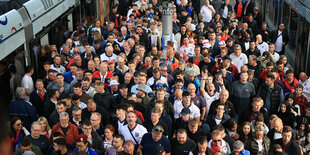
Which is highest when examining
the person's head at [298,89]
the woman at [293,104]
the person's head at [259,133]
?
the person's head at [259,133]

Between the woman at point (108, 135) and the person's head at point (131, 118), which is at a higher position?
the person's head at point (131, 118)

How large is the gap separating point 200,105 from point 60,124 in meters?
2.54

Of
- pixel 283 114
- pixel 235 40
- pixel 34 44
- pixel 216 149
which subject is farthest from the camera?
pixel 235 40

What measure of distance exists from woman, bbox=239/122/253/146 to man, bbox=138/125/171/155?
1.31 m

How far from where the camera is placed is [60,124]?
20.5 ft

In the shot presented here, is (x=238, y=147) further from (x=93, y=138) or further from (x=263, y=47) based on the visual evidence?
(x=263, y=47)

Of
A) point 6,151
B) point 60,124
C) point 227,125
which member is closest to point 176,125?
point 227,125

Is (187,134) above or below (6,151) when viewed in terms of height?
below

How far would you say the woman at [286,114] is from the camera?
7140mm

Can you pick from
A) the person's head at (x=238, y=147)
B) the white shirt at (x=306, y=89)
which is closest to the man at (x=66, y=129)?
the person's head at (x=238, y=147)

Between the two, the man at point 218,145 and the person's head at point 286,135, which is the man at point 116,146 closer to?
the man at point 218,145

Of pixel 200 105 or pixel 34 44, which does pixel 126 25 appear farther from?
pixel 200 105

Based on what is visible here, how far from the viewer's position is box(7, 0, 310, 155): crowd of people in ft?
18.8

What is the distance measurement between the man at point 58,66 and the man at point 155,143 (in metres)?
4.55
